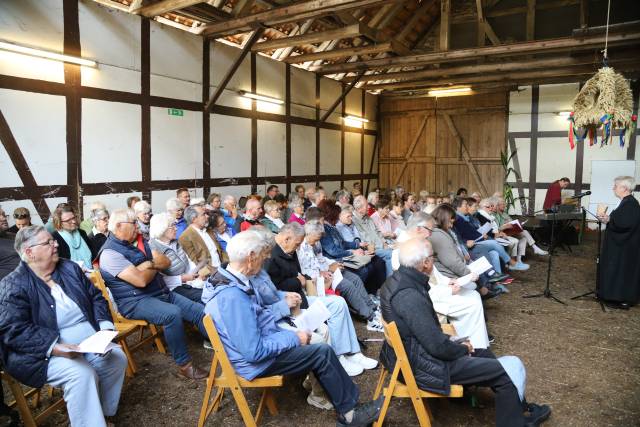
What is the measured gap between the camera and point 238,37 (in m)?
8.36

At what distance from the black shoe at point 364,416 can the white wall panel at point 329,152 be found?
888cm

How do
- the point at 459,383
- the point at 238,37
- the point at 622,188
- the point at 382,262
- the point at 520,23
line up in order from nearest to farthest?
the point at 459,383, the point at 622,188, the point at 382,262, the point at 238,37, the point at 520,23

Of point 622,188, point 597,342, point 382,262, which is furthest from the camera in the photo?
point 382,262

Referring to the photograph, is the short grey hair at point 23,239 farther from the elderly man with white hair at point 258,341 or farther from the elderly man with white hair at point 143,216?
the elderly man with white hair at point 143,216

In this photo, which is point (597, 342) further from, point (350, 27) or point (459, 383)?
point (350, 27)

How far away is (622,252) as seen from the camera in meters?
5.07

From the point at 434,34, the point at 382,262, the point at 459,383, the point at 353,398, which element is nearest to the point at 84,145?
the point at 382,262

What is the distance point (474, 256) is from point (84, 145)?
18.2 ft

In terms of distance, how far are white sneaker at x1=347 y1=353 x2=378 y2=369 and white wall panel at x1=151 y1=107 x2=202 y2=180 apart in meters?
4.86

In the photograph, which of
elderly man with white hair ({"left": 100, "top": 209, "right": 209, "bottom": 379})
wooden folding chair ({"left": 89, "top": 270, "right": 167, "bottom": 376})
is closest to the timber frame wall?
wooden folding chair ({"left": 89, "top": 270, "right": 167, "bottom": 376})

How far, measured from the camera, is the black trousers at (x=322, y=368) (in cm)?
242

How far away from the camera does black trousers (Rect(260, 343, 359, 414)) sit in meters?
2.42

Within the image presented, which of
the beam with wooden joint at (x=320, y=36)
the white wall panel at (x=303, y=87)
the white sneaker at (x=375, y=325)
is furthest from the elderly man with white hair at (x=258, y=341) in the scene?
the white wall panel at (x=303, y=87)

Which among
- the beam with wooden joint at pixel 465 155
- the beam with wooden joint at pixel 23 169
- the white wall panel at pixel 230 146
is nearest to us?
the beam with wooden joint at pixel 23 169
